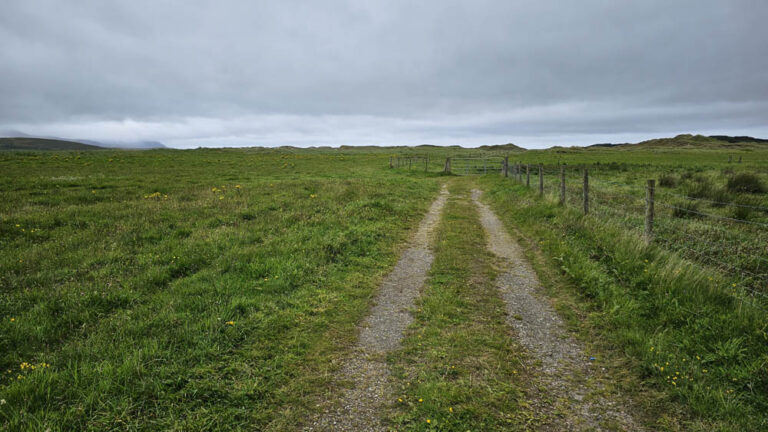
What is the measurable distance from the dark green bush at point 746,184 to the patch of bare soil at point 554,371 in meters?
17.5

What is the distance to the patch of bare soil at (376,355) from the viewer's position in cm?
370

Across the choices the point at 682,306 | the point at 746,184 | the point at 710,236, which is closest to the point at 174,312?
the point at 682,306

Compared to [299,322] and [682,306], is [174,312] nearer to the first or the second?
[299,322]

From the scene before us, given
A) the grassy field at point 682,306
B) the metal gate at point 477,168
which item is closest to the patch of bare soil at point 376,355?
the grassy field at point 682,306

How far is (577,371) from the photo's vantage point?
177 inches

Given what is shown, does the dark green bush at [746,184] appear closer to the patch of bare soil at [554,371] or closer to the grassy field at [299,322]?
the grassy field at [299,322]

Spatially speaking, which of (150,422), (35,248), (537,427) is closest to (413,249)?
(537,427)

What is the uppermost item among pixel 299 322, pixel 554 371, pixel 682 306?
pixel 682 306

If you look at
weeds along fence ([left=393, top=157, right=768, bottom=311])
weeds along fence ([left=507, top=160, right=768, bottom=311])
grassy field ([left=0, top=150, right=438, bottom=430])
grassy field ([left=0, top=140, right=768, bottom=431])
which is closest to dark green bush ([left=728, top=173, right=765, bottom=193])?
weeds along fence ([left=393, top=157, right=768, bottom=311])

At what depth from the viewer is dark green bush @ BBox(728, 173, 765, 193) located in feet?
56.4

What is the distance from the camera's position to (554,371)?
4.51 m

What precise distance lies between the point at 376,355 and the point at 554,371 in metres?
2.37

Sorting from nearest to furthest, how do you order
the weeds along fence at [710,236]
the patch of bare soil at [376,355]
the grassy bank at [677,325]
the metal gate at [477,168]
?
the patch of bare soil at [376,355] < the grassy bank at [677,325] < the weeds along fence at [710,236] < the metal gate at [477,168]

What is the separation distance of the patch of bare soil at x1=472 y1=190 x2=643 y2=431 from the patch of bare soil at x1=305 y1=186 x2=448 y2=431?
1747mm
